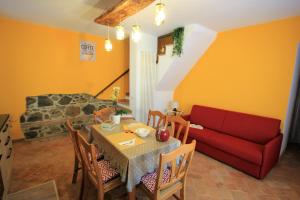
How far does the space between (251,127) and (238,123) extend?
22cm

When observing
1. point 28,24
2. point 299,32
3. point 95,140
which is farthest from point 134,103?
point 299,32

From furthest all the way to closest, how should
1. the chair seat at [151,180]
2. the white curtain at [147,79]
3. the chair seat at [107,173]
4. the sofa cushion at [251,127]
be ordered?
the white curtain at [147,79] < the sofa cushion at [251,127] < the chair seat at [107,173] < the chair seat at [151,180]

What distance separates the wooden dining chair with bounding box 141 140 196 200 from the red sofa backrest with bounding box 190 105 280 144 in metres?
1.83

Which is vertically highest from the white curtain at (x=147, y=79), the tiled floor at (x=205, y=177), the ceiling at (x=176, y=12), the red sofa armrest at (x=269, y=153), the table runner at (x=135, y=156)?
the ceiling at (x=176, y=12)

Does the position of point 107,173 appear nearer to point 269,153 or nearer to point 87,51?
point 269,153

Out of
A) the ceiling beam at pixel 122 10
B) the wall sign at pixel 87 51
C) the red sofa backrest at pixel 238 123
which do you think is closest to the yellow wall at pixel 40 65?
the wall sign at pixel 87 51

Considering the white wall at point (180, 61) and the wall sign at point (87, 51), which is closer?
the white wall at point (180, 61)

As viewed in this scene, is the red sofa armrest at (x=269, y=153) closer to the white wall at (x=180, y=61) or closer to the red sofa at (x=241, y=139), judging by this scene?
the red sofa at (x=241, y=139)

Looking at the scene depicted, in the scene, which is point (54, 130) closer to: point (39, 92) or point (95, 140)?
point (39, 92)

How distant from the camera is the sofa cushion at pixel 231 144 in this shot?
2.22m

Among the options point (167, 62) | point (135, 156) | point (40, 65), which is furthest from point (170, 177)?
point (40, 65)

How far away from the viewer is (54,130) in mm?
3586

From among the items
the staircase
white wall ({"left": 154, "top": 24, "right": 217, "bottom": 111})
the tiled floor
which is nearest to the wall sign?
the staircase

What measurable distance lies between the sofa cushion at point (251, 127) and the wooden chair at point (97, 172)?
2.32m
